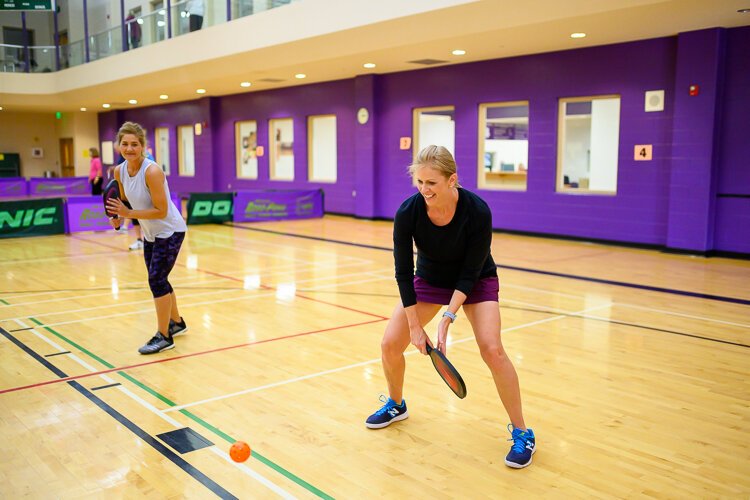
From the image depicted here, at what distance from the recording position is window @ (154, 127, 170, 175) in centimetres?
2716

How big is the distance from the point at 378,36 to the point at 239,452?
9914 millimetres

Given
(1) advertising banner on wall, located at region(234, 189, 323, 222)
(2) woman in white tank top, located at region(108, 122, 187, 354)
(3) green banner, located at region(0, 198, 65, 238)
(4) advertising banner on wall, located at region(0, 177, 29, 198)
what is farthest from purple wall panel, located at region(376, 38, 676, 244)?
(4) advertising banner on wall, located at region(0, 177, 29, 198)

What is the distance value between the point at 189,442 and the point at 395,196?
43.8ft

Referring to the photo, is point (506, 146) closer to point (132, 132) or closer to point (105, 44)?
point (105, 44)

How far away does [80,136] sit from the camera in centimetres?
3011

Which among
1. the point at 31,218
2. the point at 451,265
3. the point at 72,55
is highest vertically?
the point at 72,55

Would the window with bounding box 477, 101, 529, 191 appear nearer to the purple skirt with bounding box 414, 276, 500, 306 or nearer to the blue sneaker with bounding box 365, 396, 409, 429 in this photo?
the blue sneaker with bounding box 365, 396, 409, 429

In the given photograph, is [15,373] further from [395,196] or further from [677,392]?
[395,196]

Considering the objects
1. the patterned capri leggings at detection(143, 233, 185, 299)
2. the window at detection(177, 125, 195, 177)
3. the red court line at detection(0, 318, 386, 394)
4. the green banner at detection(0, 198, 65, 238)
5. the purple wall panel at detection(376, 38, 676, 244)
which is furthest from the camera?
the window at detection(177, 125, 195, 177)

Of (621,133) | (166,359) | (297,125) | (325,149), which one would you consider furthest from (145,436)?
(325,149)

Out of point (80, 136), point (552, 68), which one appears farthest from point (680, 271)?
point (80, 136)

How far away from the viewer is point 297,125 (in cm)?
1956

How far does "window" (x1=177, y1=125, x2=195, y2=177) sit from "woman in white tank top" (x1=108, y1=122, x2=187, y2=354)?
20.0 meters

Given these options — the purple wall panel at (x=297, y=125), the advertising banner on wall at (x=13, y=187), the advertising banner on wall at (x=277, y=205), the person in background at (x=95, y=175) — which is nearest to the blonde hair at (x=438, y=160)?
the advertising banner on wall at (x=277, y=205)
